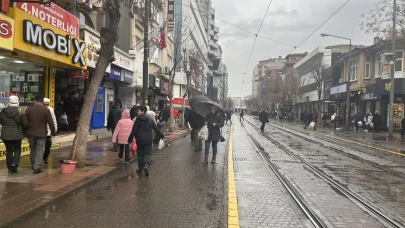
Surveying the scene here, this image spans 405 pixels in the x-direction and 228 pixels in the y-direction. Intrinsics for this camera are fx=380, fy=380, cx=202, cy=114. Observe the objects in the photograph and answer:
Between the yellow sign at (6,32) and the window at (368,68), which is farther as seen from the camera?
the window at (368,68)

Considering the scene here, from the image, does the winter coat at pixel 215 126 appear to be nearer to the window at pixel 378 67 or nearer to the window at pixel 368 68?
the window at pixel 378 67

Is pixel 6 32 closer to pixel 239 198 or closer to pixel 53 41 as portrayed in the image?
pixel 53 41

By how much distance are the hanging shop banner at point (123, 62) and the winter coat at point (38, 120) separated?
1048 cm

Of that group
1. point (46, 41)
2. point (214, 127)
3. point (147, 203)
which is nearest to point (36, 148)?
point (147, 203)

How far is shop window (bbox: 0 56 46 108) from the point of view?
11547 millimetres

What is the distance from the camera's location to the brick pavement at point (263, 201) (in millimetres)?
5641

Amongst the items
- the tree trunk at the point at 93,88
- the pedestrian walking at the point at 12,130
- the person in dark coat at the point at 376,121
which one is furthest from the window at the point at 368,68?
the pedestrian walking at the point at 12,130

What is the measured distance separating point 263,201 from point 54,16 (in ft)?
29.8

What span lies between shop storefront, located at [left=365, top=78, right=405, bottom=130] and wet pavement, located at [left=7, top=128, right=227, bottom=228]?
26708 millimetres

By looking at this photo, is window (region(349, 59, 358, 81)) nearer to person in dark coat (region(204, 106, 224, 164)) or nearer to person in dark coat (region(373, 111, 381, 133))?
person in dark coat (region(373, 111, 381, 133))

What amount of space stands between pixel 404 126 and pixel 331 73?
23324 mm

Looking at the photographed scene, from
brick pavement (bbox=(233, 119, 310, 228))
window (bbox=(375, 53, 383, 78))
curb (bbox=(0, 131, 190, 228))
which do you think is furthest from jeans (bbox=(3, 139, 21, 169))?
window (bbox=(375, 53, 383, 78))

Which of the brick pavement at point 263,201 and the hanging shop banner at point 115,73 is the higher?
the hanging shop banner at point 115,73

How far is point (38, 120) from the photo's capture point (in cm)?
846
